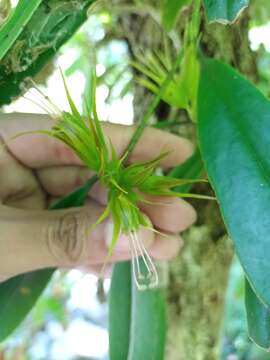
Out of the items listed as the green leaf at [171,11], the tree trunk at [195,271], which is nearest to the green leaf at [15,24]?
the green leaf at [171,11]

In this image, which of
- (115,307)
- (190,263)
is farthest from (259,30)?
(115,307)

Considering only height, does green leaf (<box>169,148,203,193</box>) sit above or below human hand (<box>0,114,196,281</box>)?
below

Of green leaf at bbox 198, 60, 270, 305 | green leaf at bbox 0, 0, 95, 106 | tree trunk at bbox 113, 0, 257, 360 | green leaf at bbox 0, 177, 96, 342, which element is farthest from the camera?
tree trunk at bbox 113, 0, 257, 360

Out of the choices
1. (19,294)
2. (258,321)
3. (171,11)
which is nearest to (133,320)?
(19,294)

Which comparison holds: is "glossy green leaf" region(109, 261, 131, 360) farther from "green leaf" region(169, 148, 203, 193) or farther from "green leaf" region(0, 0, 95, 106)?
"green leaf" region(0, 0, 95, 106)

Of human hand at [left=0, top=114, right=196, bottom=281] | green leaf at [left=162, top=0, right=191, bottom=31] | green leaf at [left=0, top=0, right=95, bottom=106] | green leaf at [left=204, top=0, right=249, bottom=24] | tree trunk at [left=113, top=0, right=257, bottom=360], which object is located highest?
green leaf at [left=0, top=0, right=95, bottom=106]

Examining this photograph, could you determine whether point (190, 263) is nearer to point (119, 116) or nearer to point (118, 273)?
point (118, 273)

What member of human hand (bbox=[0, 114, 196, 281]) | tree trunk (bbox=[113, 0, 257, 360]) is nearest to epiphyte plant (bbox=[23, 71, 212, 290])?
human hand (bbox=[0, 114, 196, 281])
